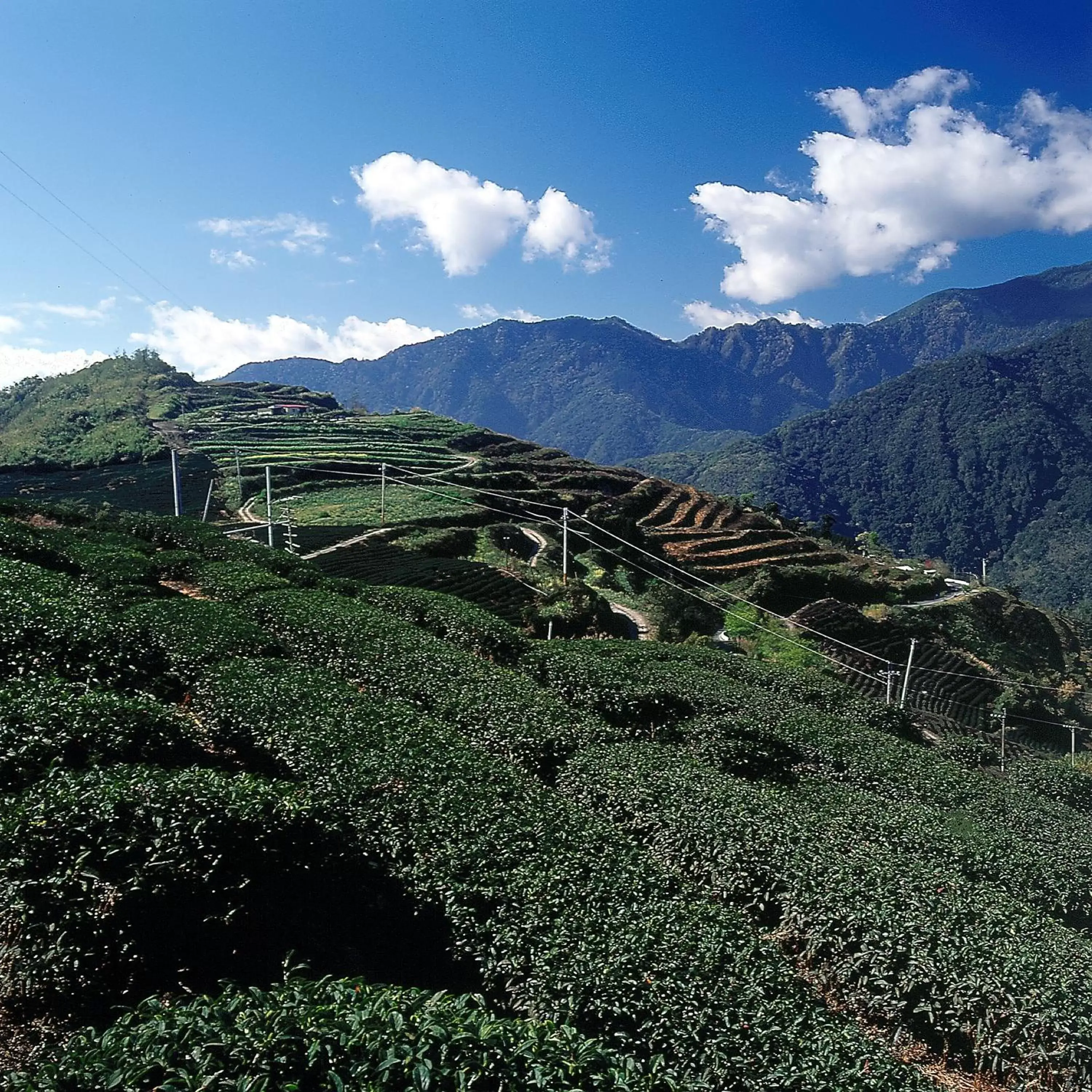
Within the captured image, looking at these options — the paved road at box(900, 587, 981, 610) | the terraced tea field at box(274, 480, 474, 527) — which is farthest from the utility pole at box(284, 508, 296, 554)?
the paved road at box(900, 587, 981, 610)

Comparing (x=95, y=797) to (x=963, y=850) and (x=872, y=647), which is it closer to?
(x=963, y=850)

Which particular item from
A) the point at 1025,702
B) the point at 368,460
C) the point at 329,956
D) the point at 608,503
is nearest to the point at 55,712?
the point at 329,956

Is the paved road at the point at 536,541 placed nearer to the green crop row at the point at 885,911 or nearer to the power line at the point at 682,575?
the power line at the point at 682,575

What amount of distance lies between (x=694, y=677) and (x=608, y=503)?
41520 mm

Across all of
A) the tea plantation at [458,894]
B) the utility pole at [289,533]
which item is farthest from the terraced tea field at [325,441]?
the tea plantation at [458,894]

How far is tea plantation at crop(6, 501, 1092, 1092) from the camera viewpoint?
15.6 ft

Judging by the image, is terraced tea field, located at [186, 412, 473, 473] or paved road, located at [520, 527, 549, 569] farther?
terraced tea field, located at [186, 412, 473, 473]

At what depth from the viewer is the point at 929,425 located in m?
199

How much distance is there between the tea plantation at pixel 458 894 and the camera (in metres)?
4.75

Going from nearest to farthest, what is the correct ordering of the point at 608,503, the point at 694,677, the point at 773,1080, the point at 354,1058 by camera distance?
the point at 354,1058 → the point at 773,1080 → the point at 694,677 → the point at 608,503

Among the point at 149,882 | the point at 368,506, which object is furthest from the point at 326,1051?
the point at 368,506

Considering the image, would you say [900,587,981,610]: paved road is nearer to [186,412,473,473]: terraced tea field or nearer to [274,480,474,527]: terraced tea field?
[274,480,474,527]: terraced tea field

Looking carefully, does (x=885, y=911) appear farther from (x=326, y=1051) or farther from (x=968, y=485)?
(x=968, y=485)

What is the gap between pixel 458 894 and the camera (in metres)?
7.41
